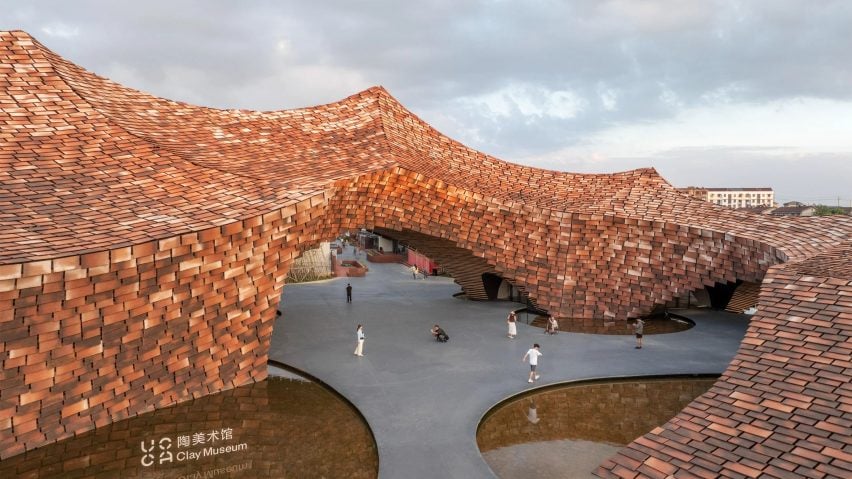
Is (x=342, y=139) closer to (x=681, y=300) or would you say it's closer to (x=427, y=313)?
(x=427, y=313)

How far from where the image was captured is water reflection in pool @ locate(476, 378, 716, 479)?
374 inches

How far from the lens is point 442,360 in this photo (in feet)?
49.6

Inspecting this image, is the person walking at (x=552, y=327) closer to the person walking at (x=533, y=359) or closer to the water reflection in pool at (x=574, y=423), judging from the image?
the water reflection in pool at (x=574, y=423)

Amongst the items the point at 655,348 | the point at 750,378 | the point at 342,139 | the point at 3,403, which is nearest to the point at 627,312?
the point at 655,348

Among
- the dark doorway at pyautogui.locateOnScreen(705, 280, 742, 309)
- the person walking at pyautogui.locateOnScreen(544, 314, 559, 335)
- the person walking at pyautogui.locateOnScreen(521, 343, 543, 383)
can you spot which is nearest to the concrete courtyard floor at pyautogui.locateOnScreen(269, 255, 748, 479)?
the person walking at pyautogui.locateOnScreen(521, 343, 543, 383)

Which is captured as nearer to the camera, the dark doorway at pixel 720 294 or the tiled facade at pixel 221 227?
the tiled facade at pixel 221 227

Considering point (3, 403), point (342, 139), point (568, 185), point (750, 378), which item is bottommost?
point (3, 403)

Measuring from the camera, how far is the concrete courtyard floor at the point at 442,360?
10062 millimetres

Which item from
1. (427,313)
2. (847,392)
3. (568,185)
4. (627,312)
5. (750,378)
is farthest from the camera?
(568,185)

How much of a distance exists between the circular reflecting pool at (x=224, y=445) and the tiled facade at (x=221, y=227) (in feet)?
1.72

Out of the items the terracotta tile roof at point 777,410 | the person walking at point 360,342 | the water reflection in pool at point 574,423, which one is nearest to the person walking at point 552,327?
the water reflection in pool at point 574,423

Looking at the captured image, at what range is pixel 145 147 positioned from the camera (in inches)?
573

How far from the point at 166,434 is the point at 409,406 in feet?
16.4

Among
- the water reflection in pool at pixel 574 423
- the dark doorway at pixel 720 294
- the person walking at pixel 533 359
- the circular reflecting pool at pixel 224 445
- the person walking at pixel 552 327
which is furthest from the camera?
the dark doorway at pixel 720 294
